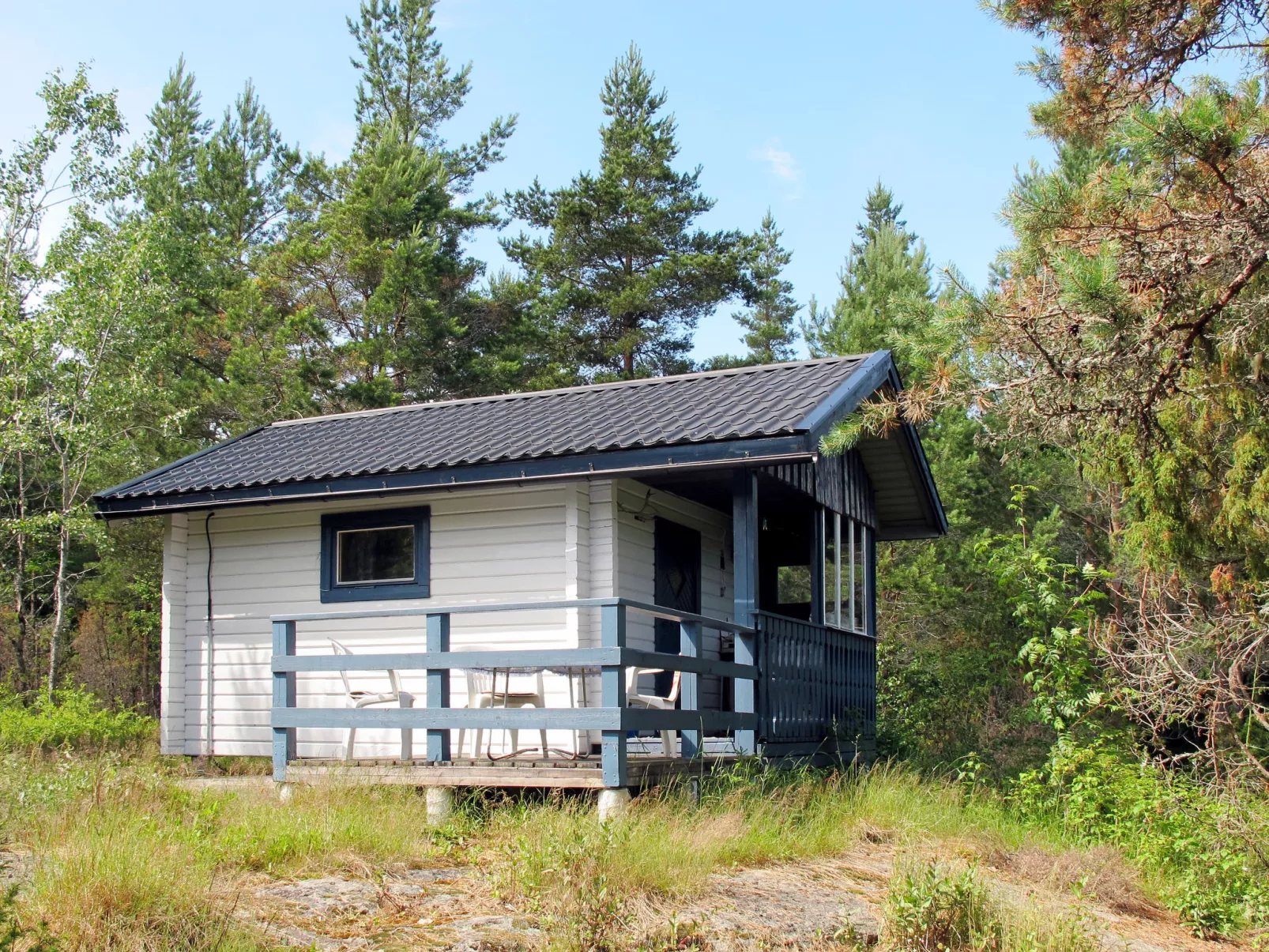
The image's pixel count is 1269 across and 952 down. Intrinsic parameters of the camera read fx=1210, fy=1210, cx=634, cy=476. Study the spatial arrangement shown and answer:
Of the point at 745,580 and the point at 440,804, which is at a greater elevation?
the point at 745,580

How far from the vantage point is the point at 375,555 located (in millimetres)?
11297

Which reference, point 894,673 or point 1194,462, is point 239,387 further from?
point 1194,462

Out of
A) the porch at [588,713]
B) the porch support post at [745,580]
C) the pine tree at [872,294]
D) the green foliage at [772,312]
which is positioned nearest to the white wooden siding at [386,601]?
the porch at [588,713]

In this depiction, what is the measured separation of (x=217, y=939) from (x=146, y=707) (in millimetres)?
18258

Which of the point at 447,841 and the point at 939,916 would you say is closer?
the point at 939,916

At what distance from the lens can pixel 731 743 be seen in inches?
385

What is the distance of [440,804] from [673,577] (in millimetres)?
4489

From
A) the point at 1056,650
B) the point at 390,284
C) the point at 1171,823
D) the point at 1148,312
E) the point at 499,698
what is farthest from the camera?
the point at 390,284

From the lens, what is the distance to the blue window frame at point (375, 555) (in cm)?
1098

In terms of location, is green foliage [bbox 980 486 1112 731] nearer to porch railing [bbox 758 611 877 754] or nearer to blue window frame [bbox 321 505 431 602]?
porch railing [bbox 758 611 877 754]

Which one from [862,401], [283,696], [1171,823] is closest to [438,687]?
[283,696]

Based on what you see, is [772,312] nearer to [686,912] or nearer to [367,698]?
[367,698]

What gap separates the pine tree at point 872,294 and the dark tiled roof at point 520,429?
8948 millimetres

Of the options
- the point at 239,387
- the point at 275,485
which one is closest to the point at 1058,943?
the point at 275,485
